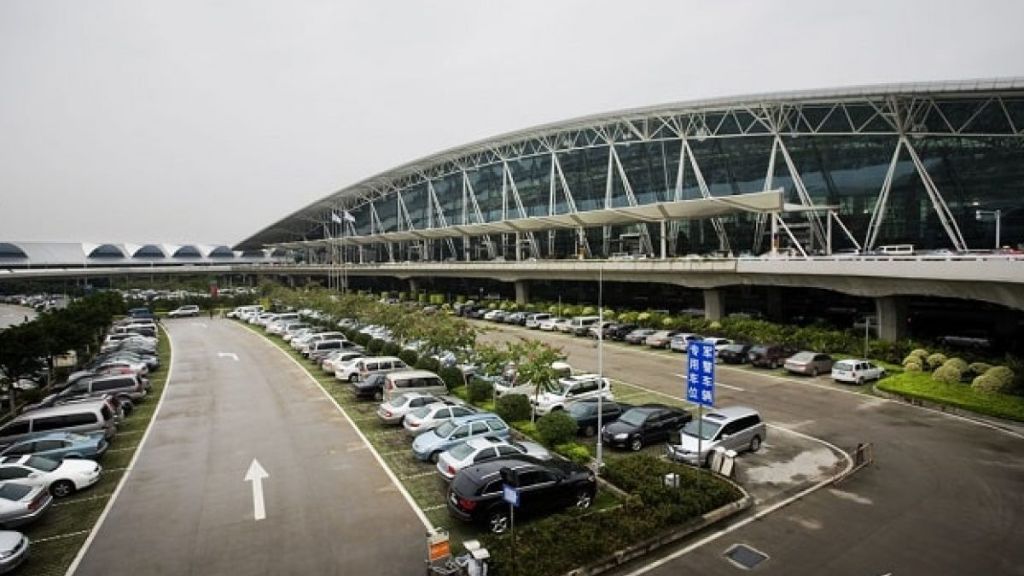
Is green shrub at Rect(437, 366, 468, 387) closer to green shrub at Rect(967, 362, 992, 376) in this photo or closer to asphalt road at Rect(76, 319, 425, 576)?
asphalt road at Rect(76, 319, 425, 576)

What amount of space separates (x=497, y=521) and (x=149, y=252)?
19879 centimetres

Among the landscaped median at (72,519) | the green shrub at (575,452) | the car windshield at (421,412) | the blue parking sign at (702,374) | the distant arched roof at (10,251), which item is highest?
the distant arched roof at (10,251)

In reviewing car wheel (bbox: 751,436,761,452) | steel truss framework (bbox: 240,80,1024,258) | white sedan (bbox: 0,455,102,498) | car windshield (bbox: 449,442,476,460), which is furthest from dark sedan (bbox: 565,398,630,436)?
steel truss framework (bbox: 240,80,1024,258)

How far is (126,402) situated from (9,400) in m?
7.34

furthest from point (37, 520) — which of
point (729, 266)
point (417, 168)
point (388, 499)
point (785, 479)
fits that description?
point (417, 168)

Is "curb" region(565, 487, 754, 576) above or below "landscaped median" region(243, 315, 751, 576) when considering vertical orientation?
below

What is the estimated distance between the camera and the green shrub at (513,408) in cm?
2120

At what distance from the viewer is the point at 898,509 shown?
45.6ft

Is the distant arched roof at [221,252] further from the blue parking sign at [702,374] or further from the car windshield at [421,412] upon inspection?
the blue parking sign at [702,374]

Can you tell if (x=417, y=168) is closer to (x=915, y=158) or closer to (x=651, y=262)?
(x=651, y=262)

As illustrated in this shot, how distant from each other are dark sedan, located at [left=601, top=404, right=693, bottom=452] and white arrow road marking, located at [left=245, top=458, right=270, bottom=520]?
407 inches

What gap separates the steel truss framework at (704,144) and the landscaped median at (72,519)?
40408mm

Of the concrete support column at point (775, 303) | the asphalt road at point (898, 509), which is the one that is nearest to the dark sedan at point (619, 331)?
the concrete support column at point (775, 303)

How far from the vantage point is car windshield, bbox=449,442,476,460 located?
49.6 ft
